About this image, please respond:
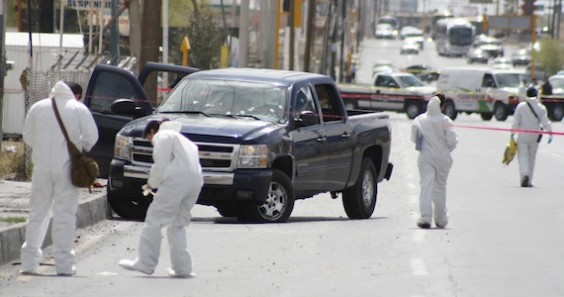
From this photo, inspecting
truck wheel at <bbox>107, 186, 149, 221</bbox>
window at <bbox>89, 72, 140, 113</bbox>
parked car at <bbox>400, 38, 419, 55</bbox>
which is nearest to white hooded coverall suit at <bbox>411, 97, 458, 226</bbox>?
truck wheel at <bbox>107, 186, 149, 221</bbox>

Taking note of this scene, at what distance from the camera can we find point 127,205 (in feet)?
53.4

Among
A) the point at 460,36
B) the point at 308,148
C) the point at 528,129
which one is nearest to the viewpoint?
the point at 308,148

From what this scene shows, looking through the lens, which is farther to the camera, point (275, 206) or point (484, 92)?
point (484, 92)

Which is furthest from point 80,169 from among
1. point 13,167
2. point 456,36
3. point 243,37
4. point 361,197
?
point 456,36

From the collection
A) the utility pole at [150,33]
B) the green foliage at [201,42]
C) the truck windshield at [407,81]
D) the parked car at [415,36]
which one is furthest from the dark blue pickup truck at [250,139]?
the parked car at [415,36]

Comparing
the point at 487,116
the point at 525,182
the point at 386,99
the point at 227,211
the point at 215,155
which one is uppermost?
the point at 215,155

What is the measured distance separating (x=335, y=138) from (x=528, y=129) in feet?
26.6

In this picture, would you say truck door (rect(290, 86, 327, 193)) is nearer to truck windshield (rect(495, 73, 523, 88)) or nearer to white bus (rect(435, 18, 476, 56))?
truck windshield (rect(495, 73, 523, 88))

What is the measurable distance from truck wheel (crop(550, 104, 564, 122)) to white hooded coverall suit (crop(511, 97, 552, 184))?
3138cm

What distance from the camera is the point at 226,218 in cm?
1705

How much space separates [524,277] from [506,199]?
9906 mm

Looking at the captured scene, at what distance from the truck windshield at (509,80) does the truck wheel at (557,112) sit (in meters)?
2.89

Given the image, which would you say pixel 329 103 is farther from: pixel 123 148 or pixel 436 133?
pixel 123 148

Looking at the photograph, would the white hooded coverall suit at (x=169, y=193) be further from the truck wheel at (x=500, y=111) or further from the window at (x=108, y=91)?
the truck wheel at (x=500, y=111)
